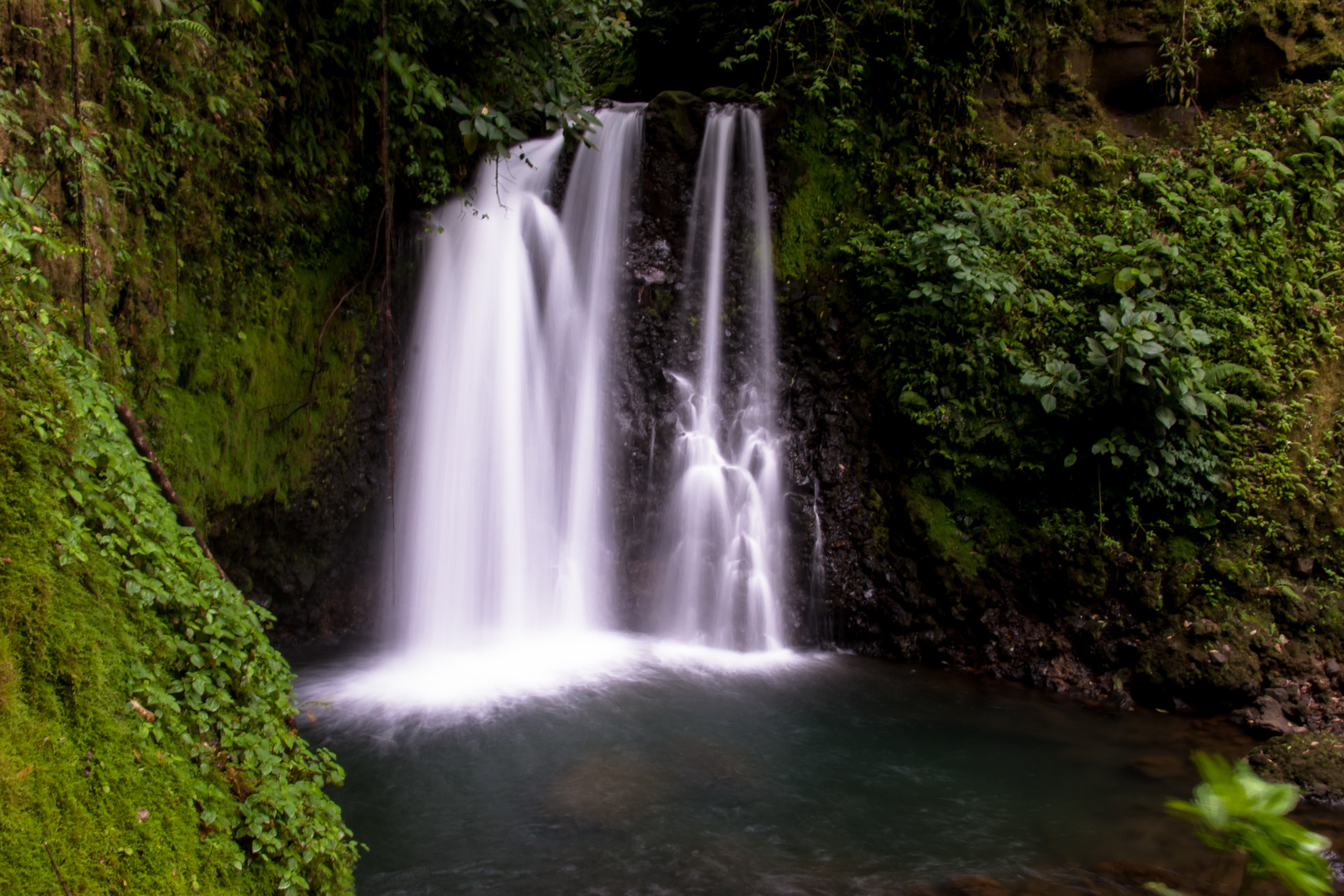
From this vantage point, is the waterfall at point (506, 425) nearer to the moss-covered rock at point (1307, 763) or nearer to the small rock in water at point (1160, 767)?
the small rock in water at point (1160, 767)

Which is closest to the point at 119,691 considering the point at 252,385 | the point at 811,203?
the point at 252,385

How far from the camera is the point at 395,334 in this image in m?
8.77

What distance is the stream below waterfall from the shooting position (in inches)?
186

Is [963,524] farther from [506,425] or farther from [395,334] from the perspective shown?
[395,334]

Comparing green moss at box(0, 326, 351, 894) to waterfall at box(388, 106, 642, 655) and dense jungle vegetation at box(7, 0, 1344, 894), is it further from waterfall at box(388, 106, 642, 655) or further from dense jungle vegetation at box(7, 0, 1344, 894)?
waterfall at box(388, 106, 642, 655)

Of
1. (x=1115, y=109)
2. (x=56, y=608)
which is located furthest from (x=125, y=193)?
(x=1115, y=109)

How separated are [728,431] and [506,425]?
2.52 meters

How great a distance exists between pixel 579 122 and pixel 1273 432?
293 inches

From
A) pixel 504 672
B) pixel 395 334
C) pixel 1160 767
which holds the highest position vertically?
pixel 395 334

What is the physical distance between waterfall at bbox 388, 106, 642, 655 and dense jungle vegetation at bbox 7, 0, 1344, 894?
78 centimetres

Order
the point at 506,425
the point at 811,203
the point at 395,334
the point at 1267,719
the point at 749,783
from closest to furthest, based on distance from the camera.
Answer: the point at 749,783, the point at 1267,719, the point at 395,334, the point at 506,425, the point at 811,203

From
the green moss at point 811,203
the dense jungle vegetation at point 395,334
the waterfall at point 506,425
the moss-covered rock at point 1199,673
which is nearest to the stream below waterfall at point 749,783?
the moss-covered rock at point 1199,673

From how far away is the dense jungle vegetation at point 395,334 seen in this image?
2.98m

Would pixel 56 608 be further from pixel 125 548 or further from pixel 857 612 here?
pixel 857 612
